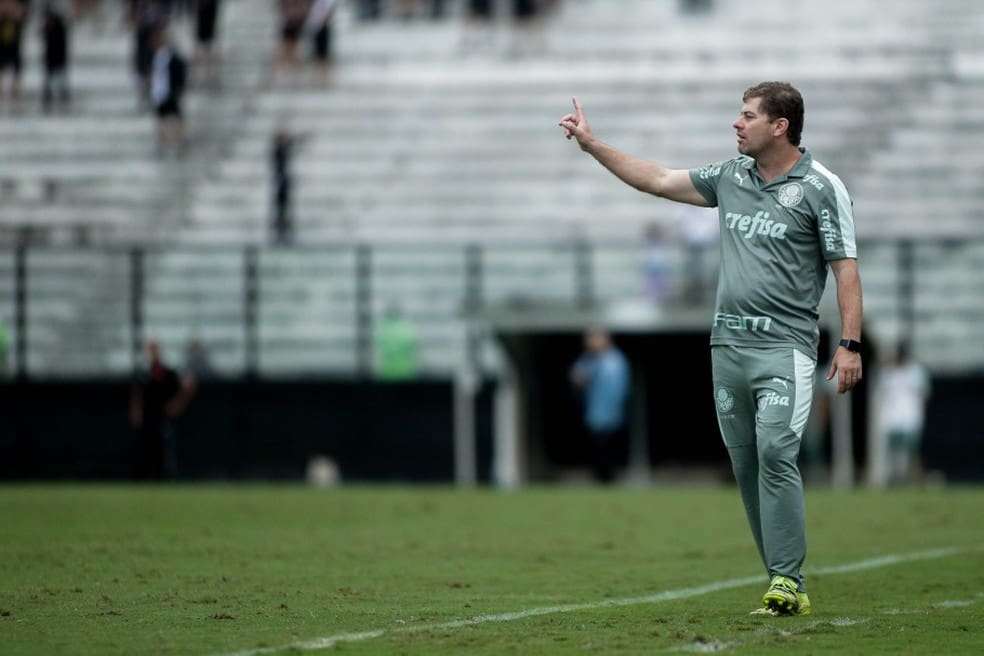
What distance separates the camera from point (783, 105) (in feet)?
27.5

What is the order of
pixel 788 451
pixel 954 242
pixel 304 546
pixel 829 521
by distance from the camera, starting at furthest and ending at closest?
pixel 954 242 → pixel 829 521 → pixel 304 546 → pixel 788 451

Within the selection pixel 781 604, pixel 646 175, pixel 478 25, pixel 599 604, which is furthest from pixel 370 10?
pixel 781 604

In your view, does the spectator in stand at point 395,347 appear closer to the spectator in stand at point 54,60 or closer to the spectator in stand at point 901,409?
the spectator in stand at point 901,409

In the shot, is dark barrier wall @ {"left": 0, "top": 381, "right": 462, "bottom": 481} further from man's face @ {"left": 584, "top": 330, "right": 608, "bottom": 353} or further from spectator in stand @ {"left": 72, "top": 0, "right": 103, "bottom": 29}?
spectator in stand @ {"left": 72, "top": 0, "right": 103, "bottom": 29}

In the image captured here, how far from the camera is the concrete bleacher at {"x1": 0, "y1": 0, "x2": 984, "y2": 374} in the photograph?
2578cm

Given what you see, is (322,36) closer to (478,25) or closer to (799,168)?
(478,25)

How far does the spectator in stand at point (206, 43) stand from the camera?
3272 centimetres

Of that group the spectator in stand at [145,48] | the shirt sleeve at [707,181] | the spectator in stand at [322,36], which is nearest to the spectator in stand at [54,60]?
the spectator in stand at [145,48]

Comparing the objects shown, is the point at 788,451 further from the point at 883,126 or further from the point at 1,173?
the point at 1,173

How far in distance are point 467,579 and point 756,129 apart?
10.4 ft

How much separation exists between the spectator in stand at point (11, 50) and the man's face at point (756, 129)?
1032 inches

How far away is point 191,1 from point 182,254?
9.33 meters

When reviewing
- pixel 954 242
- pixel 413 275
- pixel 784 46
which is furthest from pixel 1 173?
pixel 954 242

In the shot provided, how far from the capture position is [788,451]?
324 inches
